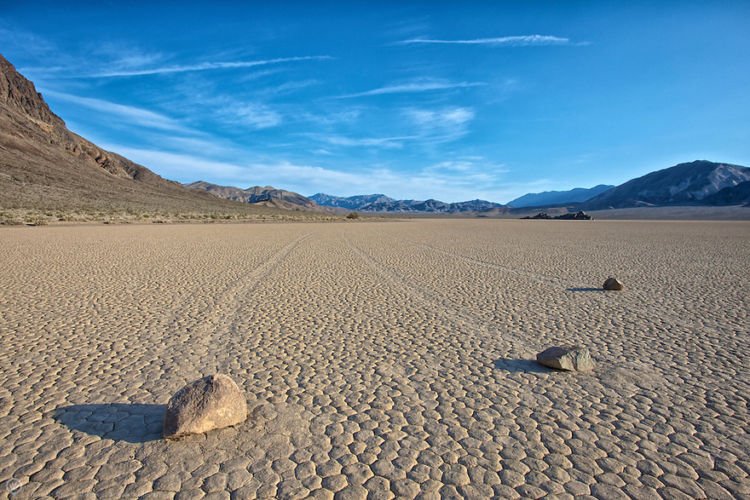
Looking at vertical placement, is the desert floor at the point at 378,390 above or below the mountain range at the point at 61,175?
below

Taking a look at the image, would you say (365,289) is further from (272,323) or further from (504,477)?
(504,477)

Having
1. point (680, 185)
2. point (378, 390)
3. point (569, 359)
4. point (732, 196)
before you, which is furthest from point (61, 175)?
point (680, 185)

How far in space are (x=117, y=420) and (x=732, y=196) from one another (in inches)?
6771

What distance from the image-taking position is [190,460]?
3.16 m

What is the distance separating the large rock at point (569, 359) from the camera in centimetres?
496

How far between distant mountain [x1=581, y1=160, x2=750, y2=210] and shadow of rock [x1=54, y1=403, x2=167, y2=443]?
175152mm

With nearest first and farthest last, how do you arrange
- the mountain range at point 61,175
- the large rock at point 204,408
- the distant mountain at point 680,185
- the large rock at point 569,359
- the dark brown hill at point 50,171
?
1. the large rock at point 204,408
2. the large rock at point 569,359
3. the dark brown hill at point 50,171
4. the mountain range at point 61,175
5. the distant mountain at point 680,185

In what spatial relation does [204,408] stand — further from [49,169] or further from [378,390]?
[49,169]

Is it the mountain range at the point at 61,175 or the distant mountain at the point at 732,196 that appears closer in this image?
the mountain range at the point at 61,175

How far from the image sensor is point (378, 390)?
448 cm

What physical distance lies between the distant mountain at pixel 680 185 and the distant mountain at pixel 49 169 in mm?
152202

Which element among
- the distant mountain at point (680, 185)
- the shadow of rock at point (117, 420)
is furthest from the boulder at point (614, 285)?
the distant mountain at point (680, 185)

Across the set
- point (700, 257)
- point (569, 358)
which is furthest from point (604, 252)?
point (569, 358)

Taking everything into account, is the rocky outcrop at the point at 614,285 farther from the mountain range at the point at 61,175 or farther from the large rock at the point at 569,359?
the mountain range at the point at 61,175
